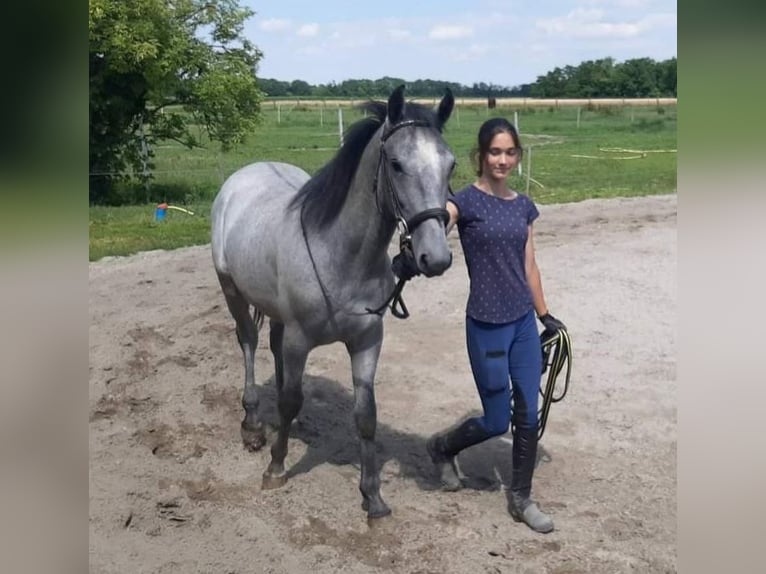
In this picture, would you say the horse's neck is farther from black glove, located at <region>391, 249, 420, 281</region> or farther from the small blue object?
the small blue object

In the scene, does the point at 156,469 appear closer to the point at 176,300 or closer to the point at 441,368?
the point at 441,368

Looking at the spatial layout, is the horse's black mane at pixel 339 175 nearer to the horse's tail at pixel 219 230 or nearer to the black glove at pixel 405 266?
the black glove at pixel 405 266

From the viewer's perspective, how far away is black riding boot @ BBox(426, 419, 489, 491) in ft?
11.4

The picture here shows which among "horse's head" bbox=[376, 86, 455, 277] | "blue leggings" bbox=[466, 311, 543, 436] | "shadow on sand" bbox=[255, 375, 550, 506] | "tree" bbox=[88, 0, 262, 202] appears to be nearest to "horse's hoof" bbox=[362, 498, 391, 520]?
"shadow on sand" bbox=[255, 375, 550, 506]

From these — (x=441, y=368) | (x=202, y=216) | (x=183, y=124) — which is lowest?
(x=441, y=368)

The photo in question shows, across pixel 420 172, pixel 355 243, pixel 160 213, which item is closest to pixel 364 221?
pixel 355 243

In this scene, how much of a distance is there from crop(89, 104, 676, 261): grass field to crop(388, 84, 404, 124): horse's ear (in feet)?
2.21

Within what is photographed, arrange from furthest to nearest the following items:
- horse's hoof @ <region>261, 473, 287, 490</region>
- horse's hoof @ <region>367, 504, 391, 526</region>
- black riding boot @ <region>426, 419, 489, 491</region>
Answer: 1. horse's hoof @ <region>261, 473, 287, 490</region>
2. black riding boot @ <region>426, 419, 489, 491</region>
3. horse's hoof @ <region>367, 504, 391, 526</region>

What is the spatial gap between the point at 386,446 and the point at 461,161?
12.4 meters

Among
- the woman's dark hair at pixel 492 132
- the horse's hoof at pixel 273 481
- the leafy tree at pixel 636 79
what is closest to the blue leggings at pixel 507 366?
the woman's dark hair at pixel 492 132

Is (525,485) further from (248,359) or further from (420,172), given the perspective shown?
(248,359)

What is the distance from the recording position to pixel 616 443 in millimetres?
4148
